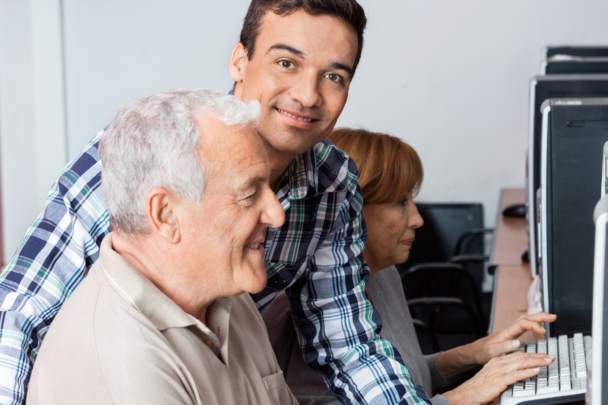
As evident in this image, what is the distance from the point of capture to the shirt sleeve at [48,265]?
961 mm

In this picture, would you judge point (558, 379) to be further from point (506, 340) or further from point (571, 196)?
point (571, 196)

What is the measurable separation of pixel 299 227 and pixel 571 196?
62 cm

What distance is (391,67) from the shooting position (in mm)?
3916

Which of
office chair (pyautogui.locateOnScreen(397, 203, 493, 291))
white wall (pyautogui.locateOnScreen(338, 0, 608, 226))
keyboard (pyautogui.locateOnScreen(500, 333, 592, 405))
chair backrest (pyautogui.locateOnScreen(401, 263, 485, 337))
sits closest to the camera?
keyboard (pyautogui.locateOnScreen(500, 333, 592, 405))

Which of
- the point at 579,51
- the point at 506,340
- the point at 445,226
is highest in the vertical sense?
the point at 579,51

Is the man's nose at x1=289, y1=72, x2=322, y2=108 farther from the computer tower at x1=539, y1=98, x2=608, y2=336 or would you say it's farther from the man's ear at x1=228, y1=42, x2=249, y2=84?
the computer tower at x1=539, y1=98, x2=608, y2=336

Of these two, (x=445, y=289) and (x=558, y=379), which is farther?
(x=445, y=289)

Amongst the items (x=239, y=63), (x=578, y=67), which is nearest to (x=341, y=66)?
(x=239, y=63)

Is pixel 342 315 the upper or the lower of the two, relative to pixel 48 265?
lower

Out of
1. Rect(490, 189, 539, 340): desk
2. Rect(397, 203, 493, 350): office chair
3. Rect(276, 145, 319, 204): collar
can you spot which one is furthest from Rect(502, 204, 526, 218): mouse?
Rect(276, 145, 319, 204): collar

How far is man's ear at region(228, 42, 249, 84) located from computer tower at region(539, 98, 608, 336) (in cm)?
70

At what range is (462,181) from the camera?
398 cm

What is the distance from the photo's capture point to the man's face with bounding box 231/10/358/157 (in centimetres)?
117

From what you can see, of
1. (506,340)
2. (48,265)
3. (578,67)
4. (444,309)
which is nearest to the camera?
(48,265)
